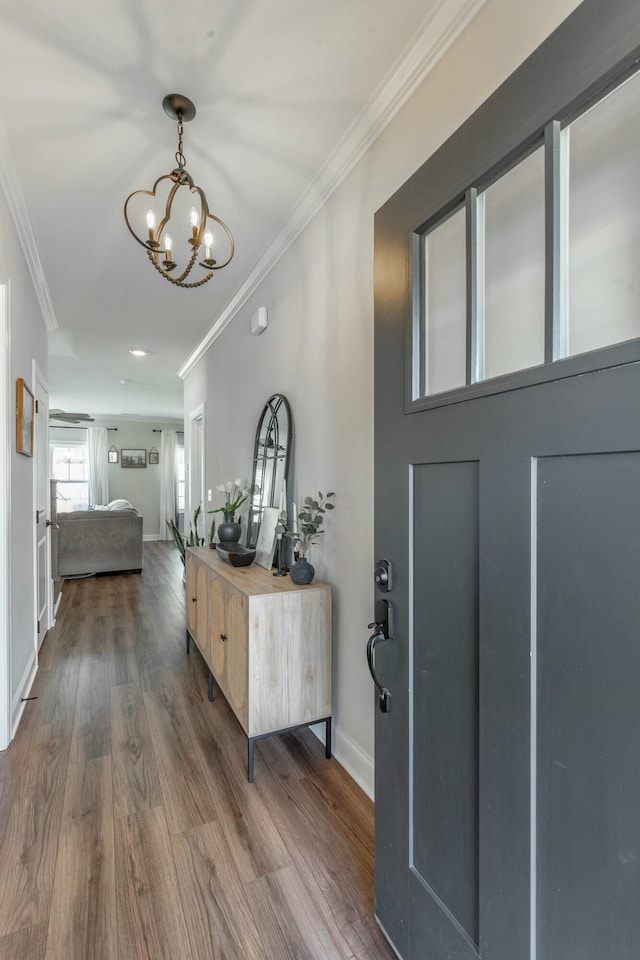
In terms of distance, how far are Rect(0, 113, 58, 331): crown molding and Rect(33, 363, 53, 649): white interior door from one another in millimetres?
553

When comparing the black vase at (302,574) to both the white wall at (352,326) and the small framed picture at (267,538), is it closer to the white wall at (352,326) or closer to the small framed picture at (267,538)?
the white wall at (352,326)

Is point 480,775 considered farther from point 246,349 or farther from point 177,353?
point 177,353

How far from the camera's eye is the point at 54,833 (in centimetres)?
154

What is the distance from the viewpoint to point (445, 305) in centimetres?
109

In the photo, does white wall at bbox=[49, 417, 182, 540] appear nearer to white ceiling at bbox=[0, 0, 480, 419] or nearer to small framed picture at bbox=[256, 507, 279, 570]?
white ceiling at bbox=[0, 0, 480, 419]

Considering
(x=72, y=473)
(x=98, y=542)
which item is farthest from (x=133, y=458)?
(x=98, y=542)

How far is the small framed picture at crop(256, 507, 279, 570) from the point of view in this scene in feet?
7.80

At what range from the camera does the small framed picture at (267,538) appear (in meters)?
2.38

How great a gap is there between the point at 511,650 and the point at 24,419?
2.68m

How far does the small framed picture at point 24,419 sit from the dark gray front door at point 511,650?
6.88ft

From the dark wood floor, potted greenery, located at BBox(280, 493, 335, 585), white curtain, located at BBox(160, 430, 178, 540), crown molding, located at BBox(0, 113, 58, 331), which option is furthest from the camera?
white curtain, located at BBox(160, 430, 178, 540)

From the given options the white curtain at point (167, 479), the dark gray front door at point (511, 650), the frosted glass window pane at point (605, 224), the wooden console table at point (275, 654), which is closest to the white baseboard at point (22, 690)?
the wooden console table at point (275, 654)

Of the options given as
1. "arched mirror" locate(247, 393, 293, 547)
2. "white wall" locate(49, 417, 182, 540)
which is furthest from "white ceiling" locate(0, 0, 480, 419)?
"white wall" locate(49, 417, 182, 540)

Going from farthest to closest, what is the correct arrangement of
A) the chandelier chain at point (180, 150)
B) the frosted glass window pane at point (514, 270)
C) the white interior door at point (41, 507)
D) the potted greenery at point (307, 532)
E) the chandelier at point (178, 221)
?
the white interior door at point (41, 507) → the potted greenery at point (307, 532) → the chandelier chain at point (180, 150) → the chandelier at point (178, 221) → the frosted glass window pane at point (514, 270)
